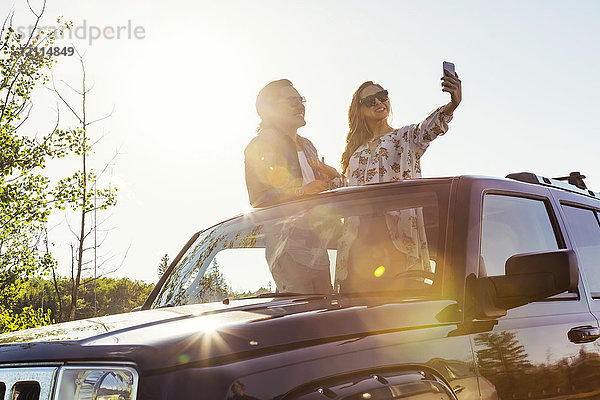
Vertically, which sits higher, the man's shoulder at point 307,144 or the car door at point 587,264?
the man's shoulder at point 307,144

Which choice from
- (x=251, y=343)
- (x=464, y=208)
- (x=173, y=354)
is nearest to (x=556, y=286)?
(x=464, y=208)

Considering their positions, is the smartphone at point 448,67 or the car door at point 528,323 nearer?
the car door at point 528,323

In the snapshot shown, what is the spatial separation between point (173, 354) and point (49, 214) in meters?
19.4

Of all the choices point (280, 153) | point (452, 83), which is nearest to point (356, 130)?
point (280, 153)

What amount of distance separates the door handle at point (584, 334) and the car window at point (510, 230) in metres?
0.44

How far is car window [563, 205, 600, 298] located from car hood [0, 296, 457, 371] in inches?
58.5

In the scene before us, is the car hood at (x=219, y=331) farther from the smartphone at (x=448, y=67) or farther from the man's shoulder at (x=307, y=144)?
the man's shoulder at (x=307, y=144)

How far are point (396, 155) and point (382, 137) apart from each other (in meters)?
0.20

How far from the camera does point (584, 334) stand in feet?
10.1

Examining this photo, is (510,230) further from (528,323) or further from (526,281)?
(526,281)

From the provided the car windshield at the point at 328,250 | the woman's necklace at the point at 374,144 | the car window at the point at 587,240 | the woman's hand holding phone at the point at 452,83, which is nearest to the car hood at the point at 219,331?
the car windshield at the point at 328,250

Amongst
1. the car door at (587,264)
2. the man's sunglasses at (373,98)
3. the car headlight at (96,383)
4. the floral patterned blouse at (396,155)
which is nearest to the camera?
the car headlight at (96,383)

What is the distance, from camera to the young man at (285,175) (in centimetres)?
321

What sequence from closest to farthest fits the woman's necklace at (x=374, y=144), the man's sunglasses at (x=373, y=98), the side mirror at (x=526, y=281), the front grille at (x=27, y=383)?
1. the front grille at (x=27, y=383)
2. the side mirror at (x=526, y=281)
3. the woman's necklace at (x=374, y=144)
4. the man's sunglasses at (x=373, y=98)
